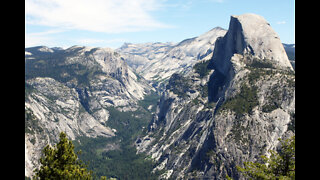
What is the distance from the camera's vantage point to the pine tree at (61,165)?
3531 cm

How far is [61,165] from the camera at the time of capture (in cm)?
3709

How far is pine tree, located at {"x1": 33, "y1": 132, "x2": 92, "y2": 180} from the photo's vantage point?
3531cm

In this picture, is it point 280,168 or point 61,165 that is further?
point 61,165

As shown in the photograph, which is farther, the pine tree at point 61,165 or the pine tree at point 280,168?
the pine tree at point 61,165

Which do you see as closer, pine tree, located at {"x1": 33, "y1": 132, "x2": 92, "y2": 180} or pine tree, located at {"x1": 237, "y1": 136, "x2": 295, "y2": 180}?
pine tree, located at {"x1": 237, "y1": 136, "x2": 295, "y2": 180}
